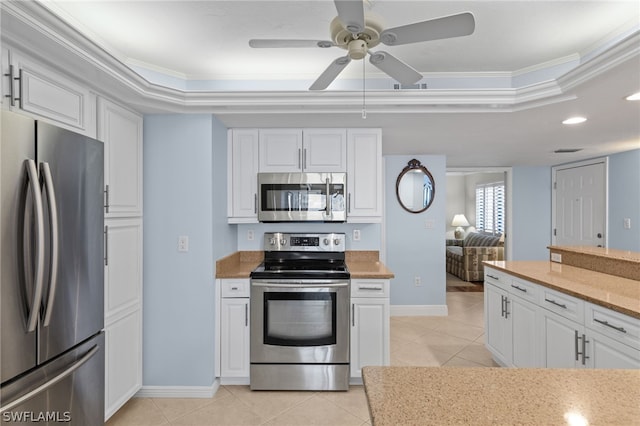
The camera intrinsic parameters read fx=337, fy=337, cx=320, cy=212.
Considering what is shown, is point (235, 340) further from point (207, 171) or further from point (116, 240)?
point (207, 171)

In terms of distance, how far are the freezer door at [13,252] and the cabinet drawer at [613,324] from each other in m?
2.66

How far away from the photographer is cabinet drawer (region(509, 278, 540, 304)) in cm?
243

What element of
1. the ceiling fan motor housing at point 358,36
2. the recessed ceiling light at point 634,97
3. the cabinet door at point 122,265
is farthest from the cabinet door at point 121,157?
the recessed ceiling light at point 634,97

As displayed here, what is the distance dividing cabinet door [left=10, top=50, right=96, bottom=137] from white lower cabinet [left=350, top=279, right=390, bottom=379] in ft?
6.93

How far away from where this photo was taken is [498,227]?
7.62 m

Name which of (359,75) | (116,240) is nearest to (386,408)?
(116,240)

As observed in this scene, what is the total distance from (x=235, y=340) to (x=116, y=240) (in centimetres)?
116

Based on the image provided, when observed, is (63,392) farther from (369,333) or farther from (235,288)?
(369,333)

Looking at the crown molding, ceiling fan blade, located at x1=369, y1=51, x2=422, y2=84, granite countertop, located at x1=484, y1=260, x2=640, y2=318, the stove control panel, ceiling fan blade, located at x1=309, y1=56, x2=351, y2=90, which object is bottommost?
granite countertop, located at x1=484, y1=260, x2=640, y2=318

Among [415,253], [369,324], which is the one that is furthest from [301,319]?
[415,253]

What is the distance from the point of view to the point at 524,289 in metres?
2.55

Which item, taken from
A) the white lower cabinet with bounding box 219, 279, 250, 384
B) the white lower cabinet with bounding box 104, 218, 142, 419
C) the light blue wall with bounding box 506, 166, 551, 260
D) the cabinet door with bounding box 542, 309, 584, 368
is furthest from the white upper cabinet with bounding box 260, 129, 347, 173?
the light blue wall with bounding box 506, 166, 551, 260

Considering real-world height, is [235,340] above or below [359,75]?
below

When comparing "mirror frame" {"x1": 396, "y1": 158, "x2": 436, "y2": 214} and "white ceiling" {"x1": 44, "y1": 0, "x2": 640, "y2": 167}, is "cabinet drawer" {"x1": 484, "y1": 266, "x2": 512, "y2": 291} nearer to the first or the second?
"white ceiling" {"x1": 44, "y1": 0, "x2": 640, "y2": 167}
